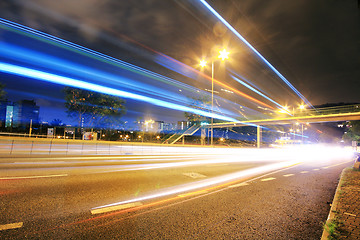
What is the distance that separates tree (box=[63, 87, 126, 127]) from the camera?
32812mm

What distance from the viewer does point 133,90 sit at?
27797 mm

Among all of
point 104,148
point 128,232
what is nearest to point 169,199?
point 128,232

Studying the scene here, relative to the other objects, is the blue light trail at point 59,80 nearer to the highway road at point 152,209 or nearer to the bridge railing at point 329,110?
the highway road at point 152,209

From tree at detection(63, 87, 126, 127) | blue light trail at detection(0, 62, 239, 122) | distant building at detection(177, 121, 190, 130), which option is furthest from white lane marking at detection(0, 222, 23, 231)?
distant building at detection(177, 121, 190, 130)

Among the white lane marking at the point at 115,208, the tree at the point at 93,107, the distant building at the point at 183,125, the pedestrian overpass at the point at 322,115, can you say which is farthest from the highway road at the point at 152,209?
the distant building at the point at 183,125

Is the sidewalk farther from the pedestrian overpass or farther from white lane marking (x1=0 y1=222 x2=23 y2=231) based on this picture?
the pedestrian overpass

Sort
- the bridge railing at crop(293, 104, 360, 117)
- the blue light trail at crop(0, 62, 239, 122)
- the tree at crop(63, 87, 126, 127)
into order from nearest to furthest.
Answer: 1. the blue light trail at crop(0, 62, 239, 122)
2. the bridge railing at crop(293, 104, 360, 117)
3. the tree at crop(63, 87, 126, 127)

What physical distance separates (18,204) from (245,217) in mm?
4936

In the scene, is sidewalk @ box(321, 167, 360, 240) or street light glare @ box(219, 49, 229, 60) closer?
sidewalk @ box(321, 167, 360, 240)

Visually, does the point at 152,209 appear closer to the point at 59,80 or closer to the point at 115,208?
the point at 115,208

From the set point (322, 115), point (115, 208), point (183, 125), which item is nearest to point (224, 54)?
point (115, 208)

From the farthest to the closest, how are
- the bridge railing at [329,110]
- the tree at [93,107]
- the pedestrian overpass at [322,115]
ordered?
the tree at [93,107] < the pedestrian overpass at [322,115] < the bridge railing at [329,110]

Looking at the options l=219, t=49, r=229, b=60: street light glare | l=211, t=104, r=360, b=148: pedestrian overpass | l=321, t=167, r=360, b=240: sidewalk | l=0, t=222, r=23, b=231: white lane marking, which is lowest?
l=0, t=222, r=23, b=231: white lane marking

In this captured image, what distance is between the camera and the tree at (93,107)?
32812 millimetres
